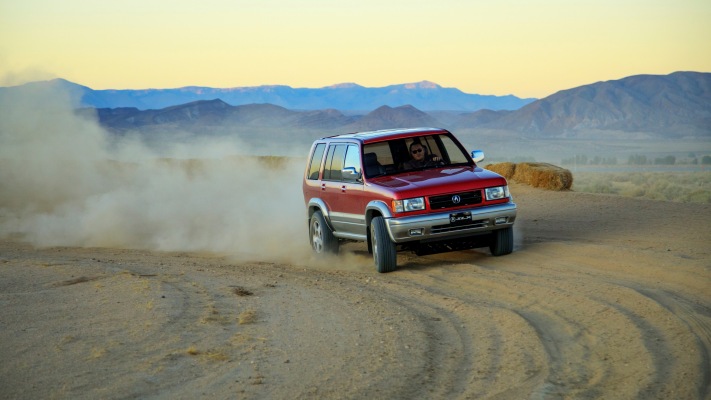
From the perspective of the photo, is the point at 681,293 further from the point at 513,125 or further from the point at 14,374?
the point at 513,125

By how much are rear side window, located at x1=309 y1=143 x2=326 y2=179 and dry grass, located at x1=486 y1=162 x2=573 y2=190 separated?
40.7ft

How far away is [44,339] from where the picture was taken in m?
8.38

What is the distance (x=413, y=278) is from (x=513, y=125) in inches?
6260

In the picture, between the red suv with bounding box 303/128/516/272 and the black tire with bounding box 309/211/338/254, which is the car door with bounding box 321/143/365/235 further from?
the black tire with bounding box 309/211/338/254

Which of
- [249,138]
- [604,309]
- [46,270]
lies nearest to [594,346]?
[604,309]

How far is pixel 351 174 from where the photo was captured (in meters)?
13.0

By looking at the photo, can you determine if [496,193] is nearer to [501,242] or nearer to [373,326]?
[501,242]

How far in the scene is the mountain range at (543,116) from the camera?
5846 inches

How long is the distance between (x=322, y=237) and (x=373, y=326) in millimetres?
5381

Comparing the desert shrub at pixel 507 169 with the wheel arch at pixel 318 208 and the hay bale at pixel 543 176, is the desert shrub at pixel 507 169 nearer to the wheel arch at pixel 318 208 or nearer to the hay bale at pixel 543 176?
the hay bale at pixel 543 176

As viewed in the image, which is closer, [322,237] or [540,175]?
[322,237]

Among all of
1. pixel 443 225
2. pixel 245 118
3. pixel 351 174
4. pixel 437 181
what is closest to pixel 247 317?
pixel 443 225

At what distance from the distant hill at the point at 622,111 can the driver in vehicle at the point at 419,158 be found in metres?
143

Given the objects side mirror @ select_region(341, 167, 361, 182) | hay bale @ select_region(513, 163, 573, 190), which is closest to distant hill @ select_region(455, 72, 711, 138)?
hay bale @ select_region(513, 163, 573, 190)
